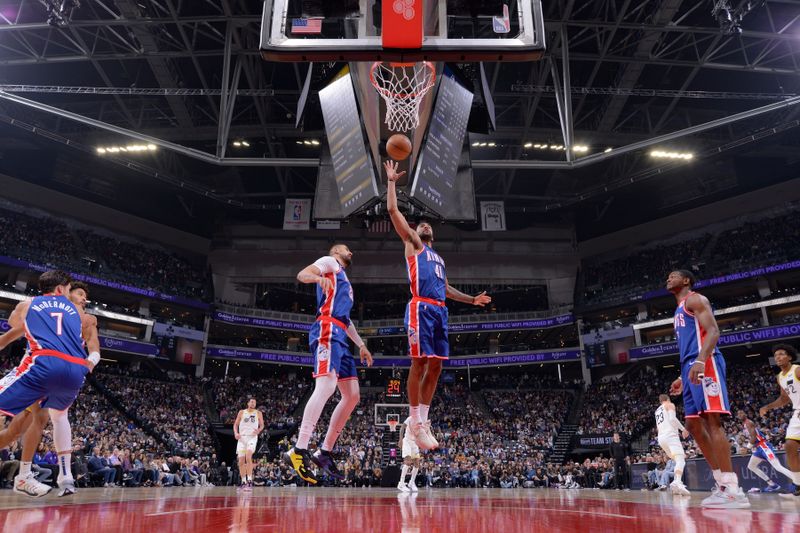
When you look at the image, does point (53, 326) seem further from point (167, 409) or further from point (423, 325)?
point (167, 409)

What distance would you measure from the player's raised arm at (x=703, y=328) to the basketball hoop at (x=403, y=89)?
6469mm

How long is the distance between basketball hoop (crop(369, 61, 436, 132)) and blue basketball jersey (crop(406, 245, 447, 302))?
17.4ft

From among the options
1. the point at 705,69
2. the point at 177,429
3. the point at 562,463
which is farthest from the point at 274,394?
the point at 705,69

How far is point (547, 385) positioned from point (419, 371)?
2953 centimetres

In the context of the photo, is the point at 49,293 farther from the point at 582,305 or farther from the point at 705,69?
the point at 582,305

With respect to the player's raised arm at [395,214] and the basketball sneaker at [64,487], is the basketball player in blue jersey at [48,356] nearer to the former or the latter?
the basketball sneaker at [64,487]

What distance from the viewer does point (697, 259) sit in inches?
1185

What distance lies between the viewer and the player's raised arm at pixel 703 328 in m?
4.51

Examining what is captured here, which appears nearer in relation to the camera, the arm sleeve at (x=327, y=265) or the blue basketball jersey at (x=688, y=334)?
the arm sleeve at (x=327, y=265)

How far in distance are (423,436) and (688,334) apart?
269cm

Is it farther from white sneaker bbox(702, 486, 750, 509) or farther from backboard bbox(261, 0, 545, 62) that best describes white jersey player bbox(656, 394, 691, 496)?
backboard bbox(261, 0, 545, 62)

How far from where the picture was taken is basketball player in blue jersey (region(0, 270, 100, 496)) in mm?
4125

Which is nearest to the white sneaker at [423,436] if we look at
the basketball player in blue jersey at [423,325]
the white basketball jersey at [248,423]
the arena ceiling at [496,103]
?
the basketball player in blue jersey at [423,325]

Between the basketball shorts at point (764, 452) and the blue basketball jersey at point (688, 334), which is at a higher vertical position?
the blue basketball jersey at point (688, 334)
